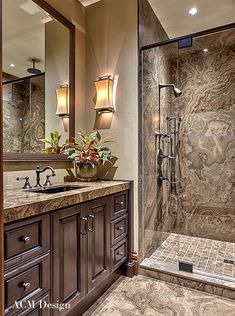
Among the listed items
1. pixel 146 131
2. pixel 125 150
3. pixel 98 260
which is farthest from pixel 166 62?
pixel 98 260

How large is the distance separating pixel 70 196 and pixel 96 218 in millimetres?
400

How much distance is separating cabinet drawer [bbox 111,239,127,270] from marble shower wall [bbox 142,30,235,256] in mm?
656

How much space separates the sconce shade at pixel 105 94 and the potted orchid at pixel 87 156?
327mm

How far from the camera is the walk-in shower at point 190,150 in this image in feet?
8.47

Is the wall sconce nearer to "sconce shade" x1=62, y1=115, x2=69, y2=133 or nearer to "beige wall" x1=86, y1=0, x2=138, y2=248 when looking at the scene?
"sconce shade" x1=62, y1=115, x2=69, y2=133

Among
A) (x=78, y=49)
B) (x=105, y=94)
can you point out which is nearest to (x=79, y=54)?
(x=78, y=49)

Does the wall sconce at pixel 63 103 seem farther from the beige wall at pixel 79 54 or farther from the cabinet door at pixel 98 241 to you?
the cabinet door at pixel 98 241

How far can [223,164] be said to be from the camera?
3.12 meters

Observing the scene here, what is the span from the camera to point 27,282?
44.8 inches

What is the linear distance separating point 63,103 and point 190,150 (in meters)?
1.99

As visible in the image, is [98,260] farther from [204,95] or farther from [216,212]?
[204,95]

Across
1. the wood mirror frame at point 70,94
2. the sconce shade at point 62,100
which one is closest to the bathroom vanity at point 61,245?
the wood mirror frame at point 70,94

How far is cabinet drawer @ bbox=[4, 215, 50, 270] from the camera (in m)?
1.05

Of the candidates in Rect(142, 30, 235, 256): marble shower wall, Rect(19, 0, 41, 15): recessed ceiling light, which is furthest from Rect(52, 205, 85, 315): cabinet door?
Rect(19, 0, 41, 15): recessed ceiling light
